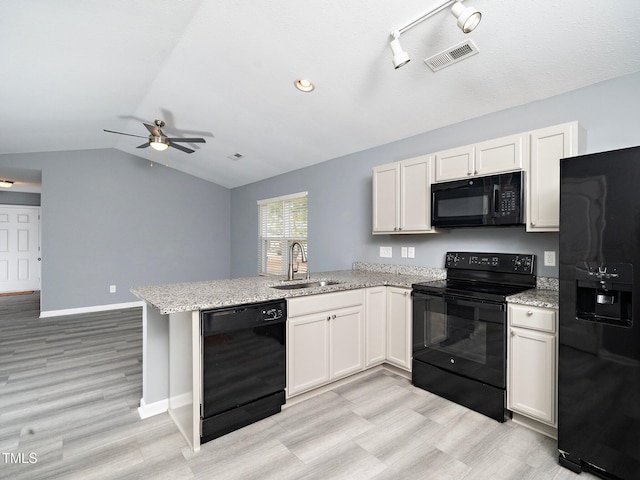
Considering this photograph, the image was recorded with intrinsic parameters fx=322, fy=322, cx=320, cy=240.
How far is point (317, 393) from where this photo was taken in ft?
8.63

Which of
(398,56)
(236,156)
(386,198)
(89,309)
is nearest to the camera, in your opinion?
(398,56)

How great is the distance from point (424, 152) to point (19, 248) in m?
9.18

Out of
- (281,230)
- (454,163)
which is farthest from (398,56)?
(281,230)

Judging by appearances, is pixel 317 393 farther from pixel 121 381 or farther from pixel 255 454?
pixel 121 381

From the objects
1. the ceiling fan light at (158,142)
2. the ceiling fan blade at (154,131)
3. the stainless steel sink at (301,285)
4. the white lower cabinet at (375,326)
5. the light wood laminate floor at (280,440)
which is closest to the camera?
the light wood laminate floor at (280,440)

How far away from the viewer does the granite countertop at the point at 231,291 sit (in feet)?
6.33

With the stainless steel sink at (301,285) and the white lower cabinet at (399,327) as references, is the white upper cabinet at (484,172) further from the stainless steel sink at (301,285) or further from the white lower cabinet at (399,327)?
the stainless steel sink at (301,285)

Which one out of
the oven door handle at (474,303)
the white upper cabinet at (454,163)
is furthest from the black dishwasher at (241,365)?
the white upper cabinet at (454,163)

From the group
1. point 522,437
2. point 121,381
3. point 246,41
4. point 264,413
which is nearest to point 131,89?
point 246,41

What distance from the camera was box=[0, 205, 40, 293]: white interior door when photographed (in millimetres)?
7312

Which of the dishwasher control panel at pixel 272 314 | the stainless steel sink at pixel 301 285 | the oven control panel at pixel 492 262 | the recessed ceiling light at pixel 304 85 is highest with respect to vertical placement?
the recessed ceiling light at pixel 304 85

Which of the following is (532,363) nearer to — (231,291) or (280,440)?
(280,440)

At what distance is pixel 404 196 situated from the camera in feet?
10.3

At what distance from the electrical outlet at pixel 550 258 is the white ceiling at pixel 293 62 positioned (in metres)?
1.23
